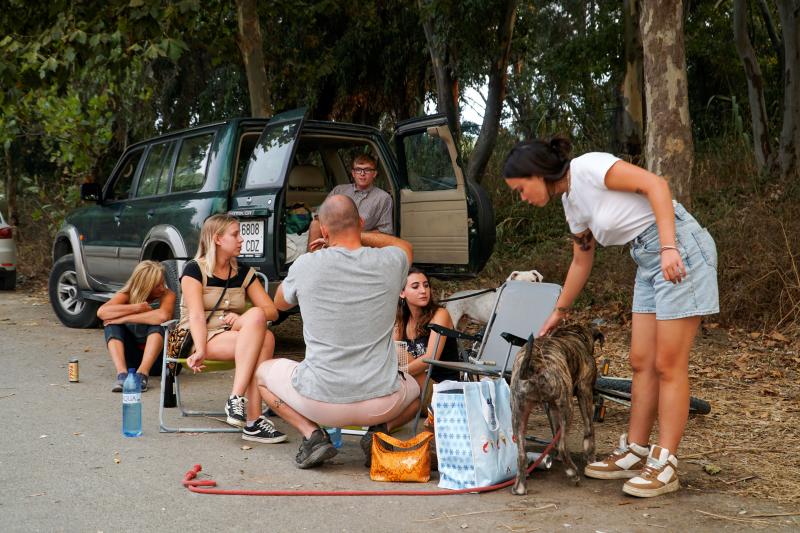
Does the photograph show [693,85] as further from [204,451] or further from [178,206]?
[204,451]

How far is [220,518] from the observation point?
4195mm

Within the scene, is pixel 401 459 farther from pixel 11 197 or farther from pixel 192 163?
pixel 11 197

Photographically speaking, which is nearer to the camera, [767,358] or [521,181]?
[521,181]

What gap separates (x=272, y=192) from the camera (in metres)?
7.97

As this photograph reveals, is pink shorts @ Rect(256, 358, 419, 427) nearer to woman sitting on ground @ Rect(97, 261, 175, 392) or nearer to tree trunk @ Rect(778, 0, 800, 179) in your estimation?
woman sitting on ground @ Rect(97, 261, 175, 392)

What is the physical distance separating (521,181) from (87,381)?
4.76 m

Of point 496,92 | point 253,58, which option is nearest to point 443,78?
point 496,92

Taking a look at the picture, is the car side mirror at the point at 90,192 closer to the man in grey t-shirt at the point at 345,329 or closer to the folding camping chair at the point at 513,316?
the folding camping chair at the point at 513,316

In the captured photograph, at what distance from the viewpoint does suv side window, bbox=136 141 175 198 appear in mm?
9605

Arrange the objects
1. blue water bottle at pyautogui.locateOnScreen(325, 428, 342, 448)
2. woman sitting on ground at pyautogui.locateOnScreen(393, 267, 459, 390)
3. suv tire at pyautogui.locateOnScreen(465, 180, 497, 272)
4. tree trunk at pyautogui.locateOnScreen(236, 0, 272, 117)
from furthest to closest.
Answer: tree trunk at pyautogui.locateOnScreen(236, 0, 272, 117)
suv tire at pyautogui.locateOnScreen(465, 180, 497, 272)
woman sitting on ground at pyautogui.locateOnScreen(393, 267, 459, 390)
blue water bottle at pyautogui.locateOnScreen(325, 428, 342, 448)

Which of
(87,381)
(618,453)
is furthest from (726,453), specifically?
(87,381)

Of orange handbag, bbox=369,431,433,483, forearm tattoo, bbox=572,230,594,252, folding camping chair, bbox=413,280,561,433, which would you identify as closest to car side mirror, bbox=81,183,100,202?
folding camping chair, bbox=413,280,561,433

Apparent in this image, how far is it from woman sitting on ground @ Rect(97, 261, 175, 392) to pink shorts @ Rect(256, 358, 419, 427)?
2.57 m

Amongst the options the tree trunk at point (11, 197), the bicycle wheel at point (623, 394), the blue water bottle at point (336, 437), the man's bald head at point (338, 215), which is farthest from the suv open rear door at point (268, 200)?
the tree trunk at point (11, 197)
